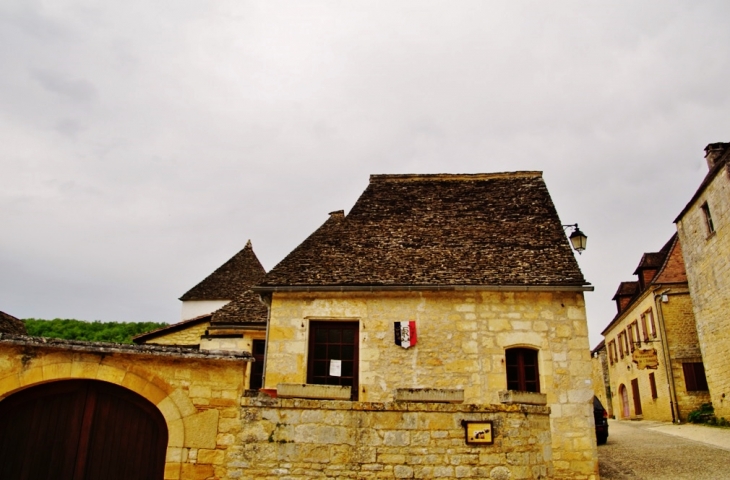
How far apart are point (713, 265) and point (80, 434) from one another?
17986 millimetres

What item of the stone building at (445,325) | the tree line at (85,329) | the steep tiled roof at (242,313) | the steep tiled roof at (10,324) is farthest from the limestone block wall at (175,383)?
the tree line at (85,329)

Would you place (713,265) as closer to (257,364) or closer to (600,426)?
(600,426)

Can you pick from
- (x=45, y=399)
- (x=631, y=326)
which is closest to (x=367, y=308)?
(x=45, y=399)

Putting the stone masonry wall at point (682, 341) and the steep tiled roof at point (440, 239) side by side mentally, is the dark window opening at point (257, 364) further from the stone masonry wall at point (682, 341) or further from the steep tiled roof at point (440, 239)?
the stone masonry wall at point (682, 341)

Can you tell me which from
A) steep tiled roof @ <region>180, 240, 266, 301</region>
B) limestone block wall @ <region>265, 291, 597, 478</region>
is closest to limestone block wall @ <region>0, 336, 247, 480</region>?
limestone block wall @ <region>265, 291, 597, 478</region>

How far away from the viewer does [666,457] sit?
10914 millimetres

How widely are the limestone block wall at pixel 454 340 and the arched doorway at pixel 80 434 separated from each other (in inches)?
162

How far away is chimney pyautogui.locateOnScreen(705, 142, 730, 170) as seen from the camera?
17234mm

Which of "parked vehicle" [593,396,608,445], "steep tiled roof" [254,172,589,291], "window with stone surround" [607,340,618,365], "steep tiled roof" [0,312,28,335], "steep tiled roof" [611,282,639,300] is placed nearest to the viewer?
"steep tiled roof" [0,312,28,335]

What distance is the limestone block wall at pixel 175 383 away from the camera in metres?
6.13

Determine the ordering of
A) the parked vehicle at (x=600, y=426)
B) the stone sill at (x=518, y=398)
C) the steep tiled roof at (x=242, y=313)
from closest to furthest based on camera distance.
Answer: the stone sill at (x=518, y=398)
the steep tiled roof at (x=242, y=313)
the parked vehicle at (x=600, y=426)

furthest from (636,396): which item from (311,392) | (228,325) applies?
(311,392)

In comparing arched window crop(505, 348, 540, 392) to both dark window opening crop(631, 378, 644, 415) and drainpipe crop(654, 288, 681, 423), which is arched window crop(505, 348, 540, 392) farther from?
dark window opening crop(631, 378, 644, 415)

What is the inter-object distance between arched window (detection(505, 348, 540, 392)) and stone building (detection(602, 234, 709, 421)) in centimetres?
1203
